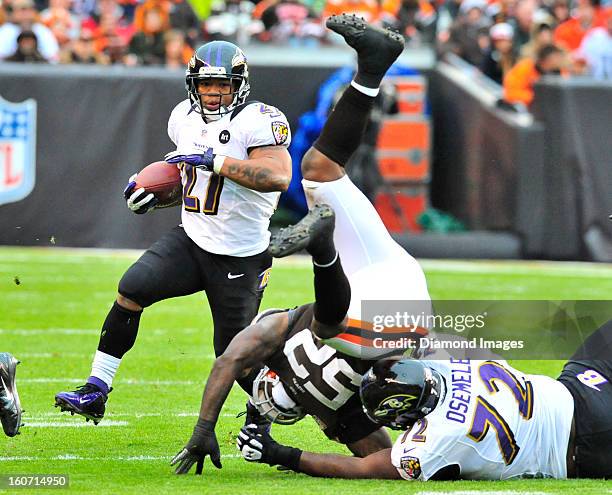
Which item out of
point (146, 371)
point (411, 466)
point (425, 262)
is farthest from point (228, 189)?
point (425, 262)

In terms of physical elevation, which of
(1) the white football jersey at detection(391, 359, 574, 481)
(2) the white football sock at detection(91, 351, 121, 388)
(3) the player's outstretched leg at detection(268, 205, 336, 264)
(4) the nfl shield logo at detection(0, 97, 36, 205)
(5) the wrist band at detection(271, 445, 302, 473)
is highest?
(3) the player's outstretched leg at detection(268, 205, 336, 264)

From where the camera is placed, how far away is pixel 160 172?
5.73m

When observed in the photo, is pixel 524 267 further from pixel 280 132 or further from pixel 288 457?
pixel 288 457

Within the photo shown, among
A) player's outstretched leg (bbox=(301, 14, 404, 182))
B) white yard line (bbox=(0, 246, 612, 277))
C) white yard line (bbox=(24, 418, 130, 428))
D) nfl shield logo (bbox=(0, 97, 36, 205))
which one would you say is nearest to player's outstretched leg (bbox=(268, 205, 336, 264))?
player's outstretched leg (bbox=(301, 14, 404, 182))

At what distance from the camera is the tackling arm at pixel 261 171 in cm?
525

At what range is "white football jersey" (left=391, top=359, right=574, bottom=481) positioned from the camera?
4.46 meters

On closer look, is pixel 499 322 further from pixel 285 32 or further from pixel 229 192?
pixel 285 32

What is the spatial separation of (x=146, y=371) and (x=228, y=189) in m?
2.08

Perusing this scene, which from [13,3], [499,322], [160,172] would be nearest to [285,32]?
[13,3]

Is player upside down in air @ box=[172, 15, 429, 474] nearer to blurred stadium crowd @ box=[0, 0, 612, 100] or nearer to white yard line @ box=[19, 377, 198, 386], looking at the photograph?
white yard line @ box=[19, 377, 198, 386]

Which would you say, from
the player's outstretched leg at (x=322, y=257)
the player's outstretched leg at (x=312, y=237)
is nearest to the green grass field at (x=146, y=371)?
the player's outstretched leg at (x=322, y=257)

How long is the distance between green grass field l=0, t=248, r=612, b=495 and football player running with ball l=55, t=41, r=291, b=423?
37 cm

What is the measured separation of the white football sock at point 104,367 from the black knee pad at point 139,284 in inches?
11.1

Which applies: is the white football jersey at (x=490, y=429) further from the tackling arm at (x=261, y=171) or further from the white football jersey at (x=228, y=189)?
the white football jersey at (x=228, y=189)
